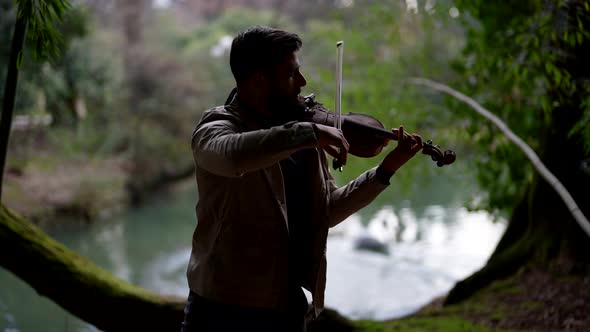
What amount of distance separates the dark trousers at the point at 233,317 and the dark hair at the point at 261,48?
62 centimetres

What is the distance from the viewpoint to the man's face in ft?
5.14

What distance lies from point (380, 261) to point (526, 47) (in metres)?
5.96

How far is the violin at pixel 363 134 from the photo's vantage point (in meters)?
1.71

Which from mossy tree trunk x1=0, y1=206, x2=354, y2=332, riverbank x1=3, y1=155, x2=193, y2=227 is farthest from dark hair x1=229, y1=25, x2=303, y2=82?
riverbank x1=3, y1=155, x2=193, y2=227

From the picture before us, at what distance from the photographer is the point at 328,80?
229 inches

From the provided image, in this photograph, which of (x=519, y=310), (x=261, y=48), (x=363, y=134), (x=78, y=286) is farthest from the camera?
(x=519, y=310)

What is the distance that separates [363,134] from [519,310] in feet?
6.81

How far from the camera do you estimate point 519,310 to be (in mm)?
3297

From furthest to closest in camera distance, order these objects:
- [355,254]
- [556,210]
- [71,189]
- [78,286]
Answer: [71,189]
[355,254]
[556,210]
[78,286]

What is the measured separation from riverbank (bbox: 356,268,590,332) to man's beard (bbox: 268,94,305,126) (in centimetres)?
166

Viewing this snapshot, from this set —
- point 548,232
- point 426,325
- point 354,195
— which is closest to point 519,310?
point 426,325

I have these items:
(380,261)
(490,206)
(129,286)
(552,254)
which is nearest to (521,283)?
(552,254)

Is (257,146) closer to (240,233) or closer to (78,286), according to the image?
(240,233)

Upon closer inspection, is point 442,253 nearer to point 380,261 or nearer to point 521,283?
point 380,261
